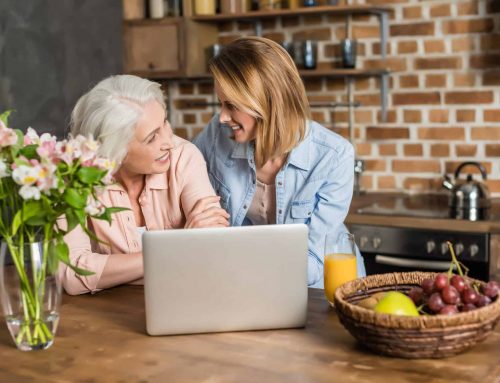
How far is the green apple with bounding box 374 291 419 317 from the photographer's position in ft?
5.22

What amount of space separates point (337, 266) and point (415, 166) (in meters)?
2.11

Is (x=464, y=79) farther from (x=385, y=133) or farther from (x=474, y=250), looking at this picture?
(x=474, y=250)

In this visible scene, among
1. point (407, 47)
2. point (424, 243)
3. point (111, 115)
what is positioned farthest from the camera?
point (407, 47)

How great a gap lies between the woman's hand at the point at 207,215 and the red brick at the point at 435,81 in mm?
1754

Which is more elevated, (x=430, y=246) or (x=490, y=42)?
(x=490, y=42)

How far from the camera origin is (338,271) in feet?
6.45

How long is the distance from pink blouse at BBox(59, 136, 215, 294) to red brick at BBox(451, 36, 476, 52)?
1.74 metres

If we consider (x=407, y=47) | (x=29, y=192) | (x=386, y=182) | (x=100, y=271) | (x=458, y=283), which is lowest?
(x=386, y=182)

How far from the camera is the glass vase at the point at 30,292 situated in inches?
67.1

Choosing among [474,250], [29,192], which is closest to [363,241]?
[474,250]

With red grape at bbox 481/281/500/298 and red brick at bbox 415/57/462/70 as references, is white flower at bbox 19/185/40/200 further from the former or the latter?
red brick at bbox 415/57/462/70

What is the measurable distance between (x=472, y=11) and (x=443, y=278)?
242 centimetres

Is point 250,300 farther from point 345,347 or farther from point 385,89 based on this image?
point 385,89

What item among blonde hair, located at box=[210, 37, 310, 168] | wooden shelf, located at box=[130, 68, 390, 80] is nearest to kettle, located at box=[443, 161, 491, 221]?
wooden shelf, located at box=[130, 68, 390, 80]
